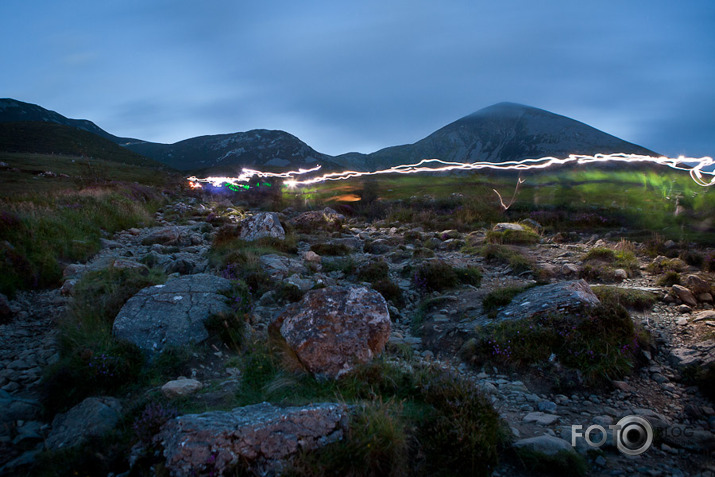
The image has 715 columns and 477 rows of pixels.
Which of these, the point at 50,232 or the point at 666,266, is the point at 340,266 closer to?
the point at 666,266

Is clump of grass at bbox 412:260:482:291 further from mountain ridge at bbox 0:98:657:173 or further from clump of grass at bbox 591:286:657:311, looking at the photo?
mountain ridge at bbox 0:98:657:173

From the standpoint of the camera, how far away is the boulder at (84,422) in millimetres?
3523

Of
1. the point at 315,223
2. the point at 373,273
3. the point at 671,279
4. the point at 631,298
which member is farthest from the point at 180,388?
the point at 315,223

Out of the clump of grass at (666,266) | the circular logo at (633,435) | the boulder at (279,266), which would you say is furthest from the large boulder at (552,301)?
the boulder at (279,266)

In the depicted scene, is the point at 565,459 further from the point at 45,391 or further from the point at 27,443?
the point at 45,391

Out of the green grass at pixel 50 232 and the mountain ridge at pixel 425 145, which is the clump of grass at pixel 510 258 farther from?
the mountain ridge at pixel 425 145

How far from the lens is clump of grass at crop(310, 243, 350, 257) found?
1293 centimetres

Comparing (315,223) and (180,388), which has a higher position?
(315,223)

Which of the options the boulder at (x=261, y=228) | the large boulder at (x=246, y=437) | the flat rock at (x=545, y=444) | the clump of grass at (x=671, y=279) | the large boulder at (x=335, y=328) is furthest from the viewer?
the boulder at (x=261, y=228)

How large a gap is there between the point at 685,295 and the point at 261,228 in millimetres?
12750

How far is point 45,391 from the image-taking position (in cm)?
450

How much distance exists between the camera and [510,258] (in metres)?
11.0

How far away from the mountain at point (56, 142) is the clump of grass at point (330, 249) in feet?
300

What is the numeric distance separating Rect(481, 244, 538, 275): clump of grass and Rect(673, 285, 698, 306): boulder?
2.90 metres
